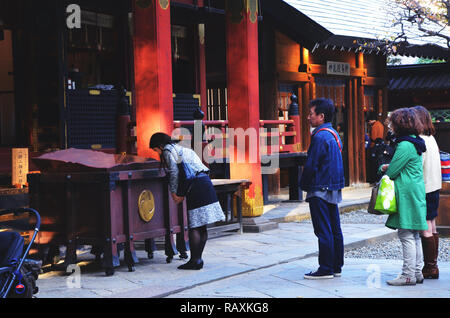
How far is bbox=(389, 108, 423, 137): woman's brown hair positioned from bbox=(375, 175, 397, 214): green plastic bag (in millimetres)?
561

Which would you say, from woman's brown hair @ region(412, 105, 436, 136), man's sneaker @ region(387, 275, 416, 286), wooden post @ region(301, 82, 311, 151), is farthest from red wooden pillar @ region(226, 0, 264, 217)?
wooden post @ region(301, 82, 311, 151)

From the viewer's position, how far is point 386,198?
7176mm

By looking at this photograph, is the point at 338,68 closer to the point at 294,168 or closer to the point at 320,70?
the point at 320,70

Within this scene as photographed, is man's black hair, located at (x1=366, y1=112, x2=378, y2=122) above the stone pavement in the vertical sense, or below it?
above

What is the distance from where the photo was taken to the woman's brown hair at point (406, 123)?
734 centimetres

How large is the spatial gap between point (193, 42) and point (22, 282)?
9.68 meters

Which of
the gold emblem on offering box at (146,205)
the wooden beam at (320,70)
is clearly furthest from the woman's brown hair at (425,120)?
the wooden beam at (320,70)

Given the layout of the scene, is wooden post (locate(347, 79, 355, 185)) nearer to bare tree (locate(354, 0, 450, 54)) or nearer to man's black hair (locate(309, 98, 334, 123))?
bare tree (locate(354, 0, 450, 54))

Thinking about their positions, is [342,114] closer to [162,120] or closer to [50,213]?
[162,120]

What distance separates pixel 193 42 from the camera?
594 inches

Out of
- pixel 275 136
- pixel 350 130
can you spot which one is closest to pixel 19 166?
pixel 275 136

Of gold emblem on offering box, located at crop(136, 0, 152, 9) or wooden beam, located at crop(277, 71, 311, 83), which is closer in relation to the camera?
gold emblem on offering box, located at crop(136, 0, 152, 9)

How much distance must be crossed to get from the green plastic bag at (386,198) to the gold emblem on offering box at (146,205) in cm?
284

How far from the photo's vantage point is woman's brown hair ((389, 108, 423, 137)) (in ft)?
24.1
